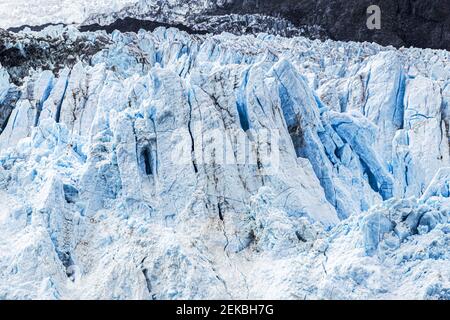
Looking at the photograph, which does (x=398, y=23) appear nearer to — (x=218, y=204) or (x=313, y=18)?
(x=313, y=18)

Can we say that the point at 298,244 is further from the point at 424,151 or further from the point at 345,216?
the point at 424,151

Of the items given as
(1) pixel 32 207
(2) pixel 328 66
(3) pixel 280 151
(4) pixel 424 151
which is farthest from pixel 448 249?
(2) pixel 328 66

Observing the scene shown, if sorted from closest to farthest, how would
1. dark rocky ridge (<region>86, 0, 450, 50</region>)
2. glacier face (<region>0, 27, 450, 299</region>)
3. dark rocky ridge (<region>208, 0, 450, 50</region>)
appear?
glacier face (<region>0, 27, 450, 299</region>), dark rocky ridge (<region>208, 0, 450, 50</region>), dark rocky ridge (<region>86, 0, 450, 50</region>)

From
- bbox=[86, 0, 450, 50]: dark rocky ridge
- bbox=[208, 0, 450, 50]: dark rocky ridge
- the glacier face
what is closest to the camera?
the glacier face

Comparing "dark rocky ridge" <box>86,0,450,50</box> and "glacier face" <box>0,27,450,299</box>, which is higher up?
"dark rocky ridge" <box>86,0,450,50</box>

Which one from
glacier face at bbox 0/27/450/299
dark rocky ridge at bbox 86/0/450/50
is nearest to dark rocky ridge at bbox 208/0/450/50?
dark rocky ridge at bbox 86/0/450/50

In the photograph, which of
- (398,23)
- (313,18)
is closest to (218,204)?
(398,23)

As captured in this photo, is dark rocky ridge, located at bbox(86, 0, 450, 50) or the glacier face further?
dark rocky ridge, located at bbox(86, 0, 450, 50)

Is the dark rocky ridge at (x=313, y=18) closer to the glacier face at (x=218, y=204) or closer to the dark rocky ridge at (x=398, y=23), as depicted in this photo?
the dark rocky ridge at (x=398, y=23)

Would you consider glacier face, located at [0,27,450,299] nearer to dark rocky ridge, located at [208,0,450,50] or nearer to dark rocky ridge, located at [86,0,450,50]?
dark rocky ridge, located at [208,0,450,50]
